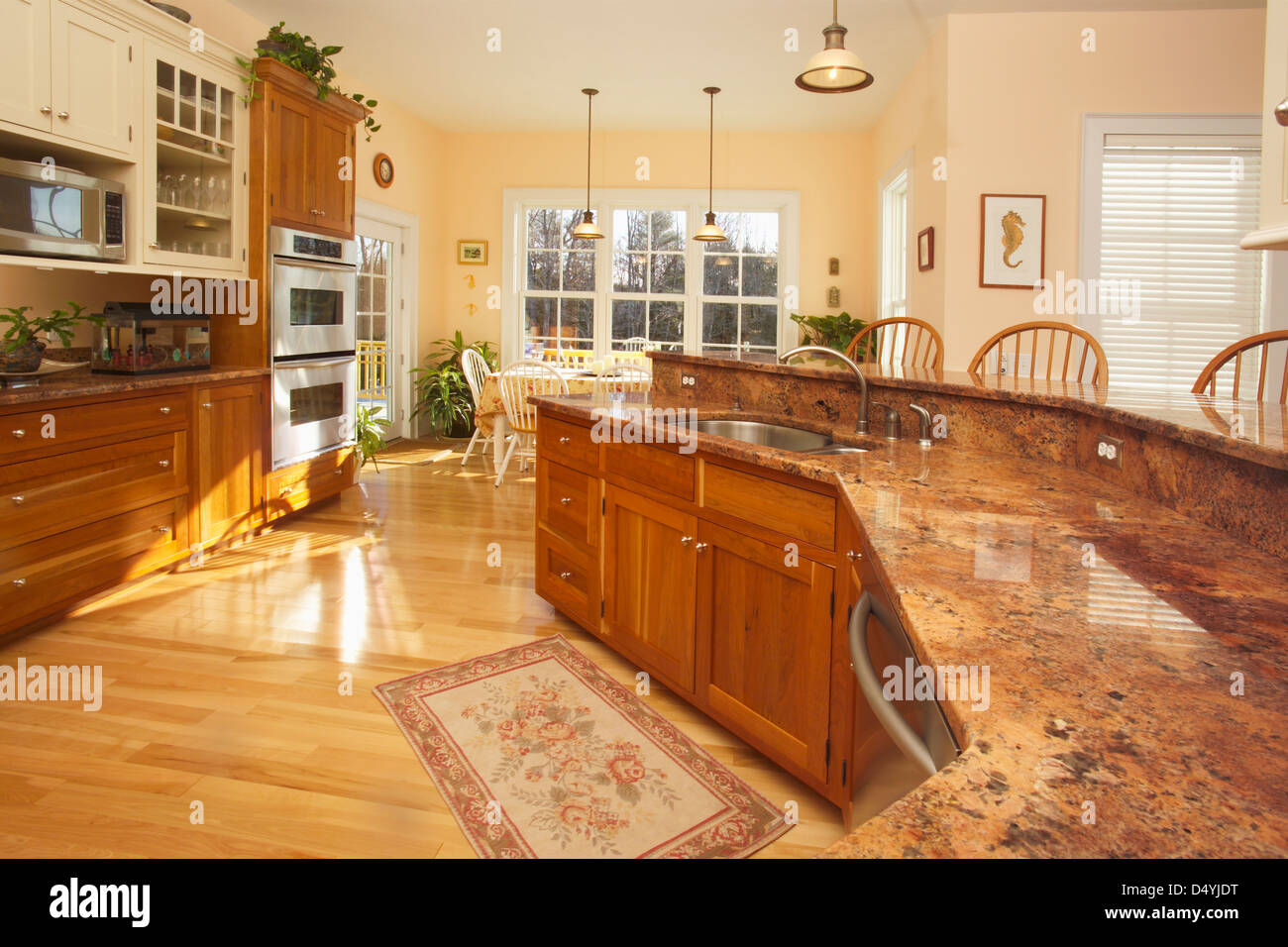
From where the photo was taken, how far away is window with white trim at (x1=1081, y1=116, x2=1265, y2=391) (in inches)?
172

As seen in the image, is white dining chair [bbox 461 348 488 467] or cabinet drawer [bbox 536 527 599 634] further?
white dining chair [bbox 461 348 488 467]

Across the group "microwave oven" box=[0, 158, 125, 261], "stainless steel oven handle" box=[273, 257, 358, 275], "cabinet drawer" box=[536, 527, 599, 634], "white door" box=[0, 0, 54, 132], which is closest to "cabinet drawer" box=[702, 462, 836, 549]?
"cabinet drawer" box=[536, 527, 599, 634]

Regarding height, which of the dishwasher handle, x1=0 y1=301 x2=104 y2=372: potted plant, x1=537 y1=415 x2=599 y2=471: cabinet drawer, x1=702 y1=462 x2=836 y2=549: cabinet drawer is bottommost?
the dishwasher handle

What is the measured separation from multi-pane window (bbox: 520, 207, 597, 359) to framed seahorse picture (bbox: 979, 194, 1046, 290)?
387cm

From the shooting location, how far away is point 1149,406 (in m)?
1.57

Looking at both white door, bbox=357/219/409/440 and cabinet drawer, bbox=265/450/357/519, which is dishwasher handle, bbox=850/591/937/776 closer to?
cabinet drawer, bbox=265/450/357/519

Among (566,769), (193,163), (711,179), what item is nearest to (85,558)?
(193,163)

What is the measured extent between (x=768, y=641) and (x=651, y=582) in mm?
552

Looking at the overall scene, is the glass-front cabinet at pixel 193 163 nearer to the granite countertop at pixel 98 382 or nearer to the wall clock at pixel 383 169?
the granite countertop at pixel 98 382

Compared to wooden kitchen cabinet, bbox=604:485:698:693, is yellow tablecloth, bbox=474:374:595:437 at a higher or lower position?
higher

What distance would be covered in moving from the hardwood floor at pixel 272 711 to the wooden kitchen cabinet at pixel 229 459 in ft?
0.57

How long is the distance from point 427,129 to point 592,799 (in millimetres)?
6741

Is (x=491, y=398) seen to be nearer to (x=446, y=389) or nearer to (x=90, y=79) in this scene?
(x=446, y=389)

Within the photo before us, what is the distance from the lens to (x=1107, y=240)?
4.47 meters
